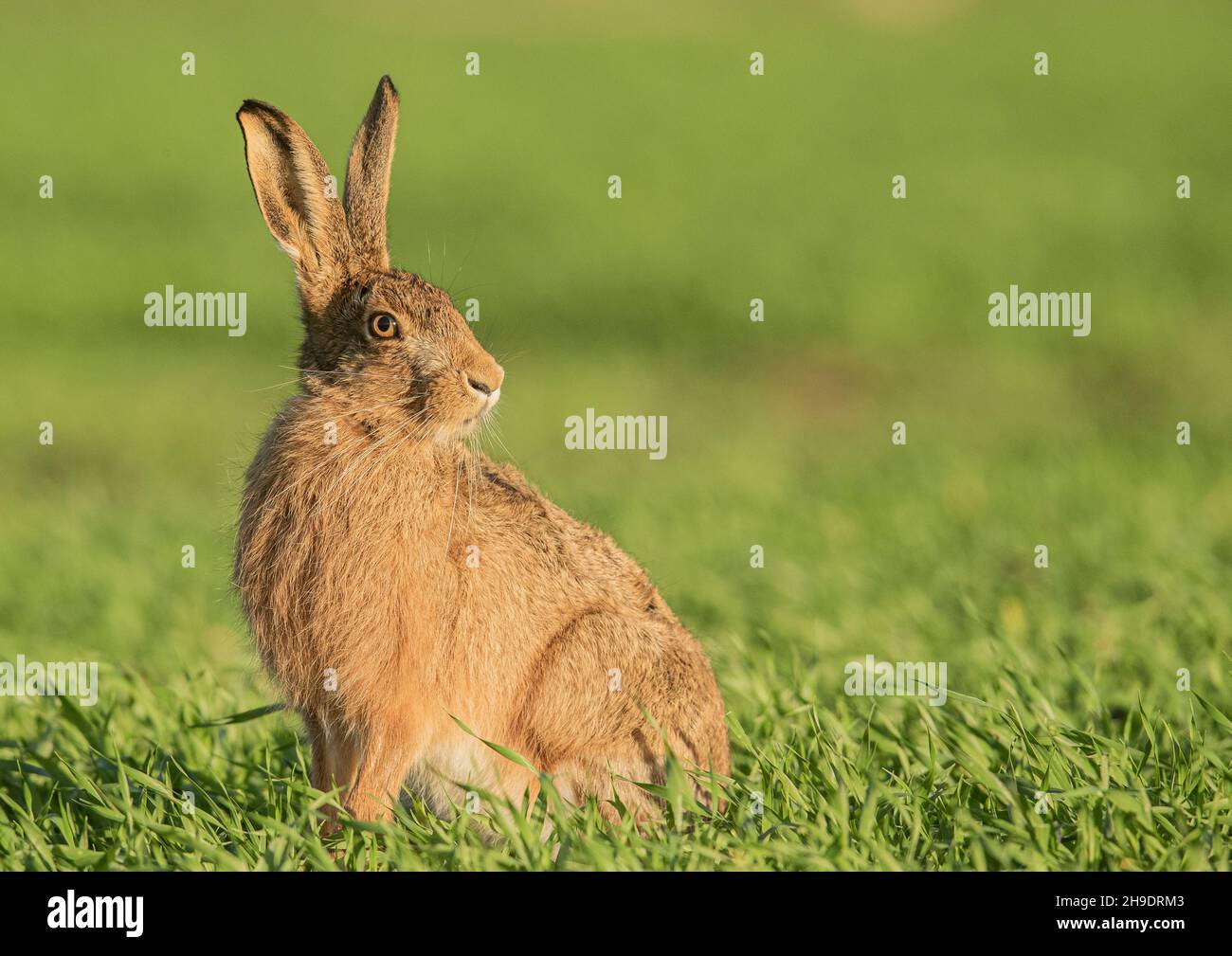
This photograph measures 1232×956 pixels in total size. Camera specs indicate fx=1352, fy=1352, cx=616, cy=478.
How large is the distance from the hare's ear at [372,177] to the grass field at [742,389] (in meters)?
0.66

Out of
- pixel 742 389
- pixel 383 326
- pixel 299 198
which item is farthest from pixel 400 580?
pixel 742 389

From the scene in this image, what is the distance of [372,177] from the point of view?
148 inches

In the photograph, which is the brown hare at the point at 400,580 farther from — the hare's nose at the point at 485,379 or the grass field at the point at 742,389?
the grass field at the point at 742,389

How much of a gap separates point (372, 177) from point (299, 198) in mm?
211

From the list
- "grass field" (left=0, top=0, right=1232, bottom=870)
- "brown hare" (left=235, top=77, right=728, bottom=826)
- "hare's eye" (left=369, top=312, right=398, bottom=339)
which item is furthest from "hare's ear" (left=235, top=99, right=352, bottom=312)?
"grass field" (left=0, top=0, right=1232, bottom=870)

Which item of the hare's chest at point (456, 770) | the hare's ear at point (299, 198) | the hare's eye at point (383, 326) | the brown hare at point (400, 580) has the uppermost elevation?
the hare's ear at point (299, 198)

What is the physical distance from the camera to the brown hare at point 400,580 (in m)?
3.58

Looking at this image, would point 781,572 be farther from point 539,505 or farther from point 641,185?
point 641,185

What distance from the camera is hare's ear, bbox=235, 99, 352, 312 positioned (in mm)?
3609

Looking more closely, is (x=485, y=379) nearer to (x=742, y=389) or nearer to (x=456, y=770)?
(x=456, y=770)

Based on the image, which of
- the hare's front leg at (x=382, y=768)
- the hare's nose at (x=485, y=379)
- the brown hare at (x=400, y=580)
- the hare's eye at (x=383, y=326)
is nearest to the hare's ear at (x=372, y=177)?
the brown hare at (x=400, y=580)

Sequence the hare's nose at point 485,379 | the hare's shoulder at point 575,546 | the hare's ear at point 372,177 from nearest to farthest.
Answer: the hare's nose at point 485,379, the hare's ear at point 372,177, the hare's shoulder at point 575,546

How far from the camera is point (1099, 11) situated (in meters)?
25.6
